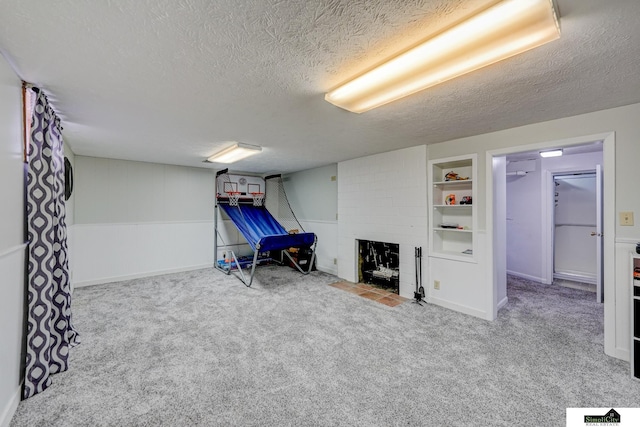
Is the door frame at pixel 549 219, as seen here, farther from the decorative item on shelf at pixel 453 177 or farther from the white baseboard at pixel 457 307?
the white baseboard at pixel 457 307

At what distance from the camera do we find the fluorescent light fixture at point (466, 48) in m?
1.12

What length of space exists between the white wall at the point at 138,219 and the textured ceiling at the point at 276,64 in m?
1.97

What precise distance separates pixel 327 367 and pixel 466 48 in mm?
2333

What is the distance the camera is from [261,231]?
5.07 m

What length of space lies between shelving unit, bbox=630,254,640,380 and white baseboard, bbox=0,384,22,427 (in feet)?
13.8

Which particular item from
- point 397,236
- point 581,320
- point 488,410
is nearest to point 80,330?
point 488,410

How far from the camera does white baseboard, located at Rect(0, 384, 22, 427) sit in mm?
1487

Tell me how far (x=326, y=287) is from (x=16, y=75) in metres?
3.91

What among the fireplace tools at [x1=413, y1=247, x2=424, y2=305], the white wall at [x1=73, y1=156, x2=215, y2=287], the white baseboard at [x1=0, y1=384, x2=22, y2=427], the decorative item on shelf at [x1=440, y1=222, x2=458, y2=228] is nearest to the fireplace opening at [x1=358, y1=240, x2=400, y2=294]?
the fireplace tools at [x1=413, y1=247, x2=424, y2=305]

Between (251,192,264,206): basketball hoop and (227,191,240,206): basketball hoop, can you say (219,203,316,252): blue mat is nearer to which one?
(227,191,240,206): basketball hoop

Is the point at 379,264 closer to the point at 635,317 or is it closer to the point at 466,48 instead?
the point at 635,317

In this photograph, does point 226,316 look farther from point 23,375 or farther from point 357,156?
point 357,156

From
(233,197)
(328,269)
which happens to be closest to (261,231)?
(233,197)

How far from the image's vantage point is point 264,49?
1.44 m
